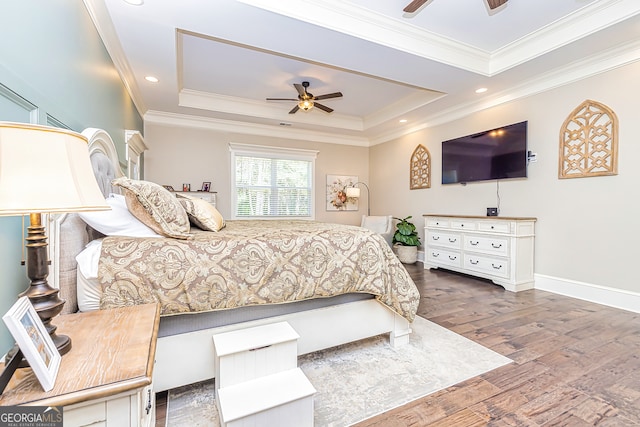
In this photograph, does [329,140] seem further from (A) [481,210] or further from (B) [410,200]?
(A) [481,210]

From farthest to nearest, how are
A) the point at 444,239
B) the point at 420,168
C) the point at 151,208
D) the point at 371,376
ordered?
the point at 420,168
the point at 444,239
the point at 371,376
the point at 151,208

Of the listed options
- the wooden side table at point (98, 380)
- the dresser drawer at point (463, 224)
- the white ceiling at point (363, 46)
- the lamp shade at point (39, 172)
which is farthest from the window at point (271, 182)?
the lamp shade at point (39, 172)

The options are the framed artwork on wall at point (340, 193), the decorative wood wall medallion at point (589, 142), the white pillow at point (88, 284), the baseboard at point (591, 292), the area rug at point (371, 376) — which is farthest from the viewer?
the framed artwork on wall at point (340, 193)

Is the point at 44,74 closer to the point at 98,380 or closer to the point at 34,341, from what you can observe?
the point at 34,341

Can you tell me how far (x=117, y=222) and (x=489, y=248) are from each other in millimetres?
4005

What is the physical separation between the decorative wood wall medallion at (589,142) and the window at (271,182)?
403cm

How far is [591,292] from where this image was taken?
3098 mm

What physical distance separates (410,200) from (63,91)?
5.09 meters

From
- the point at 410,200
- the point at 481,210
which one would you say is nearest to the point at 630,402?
the point at 481,210

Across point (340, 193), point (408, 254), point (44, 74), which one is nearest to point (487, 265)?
point (408, 254)

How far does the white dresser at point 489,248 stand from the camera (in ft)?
11.4

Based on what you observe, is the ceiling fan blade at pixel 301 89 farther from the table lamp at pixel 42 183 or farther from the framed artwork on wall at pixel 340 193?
the table lamp at pixel 42 183

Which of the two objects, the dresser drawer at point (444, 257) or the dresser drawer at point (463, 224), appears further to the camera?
the dresser drawer at point (444, 257)

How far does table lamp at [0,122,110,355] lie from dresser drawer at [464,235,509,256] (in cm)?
402
